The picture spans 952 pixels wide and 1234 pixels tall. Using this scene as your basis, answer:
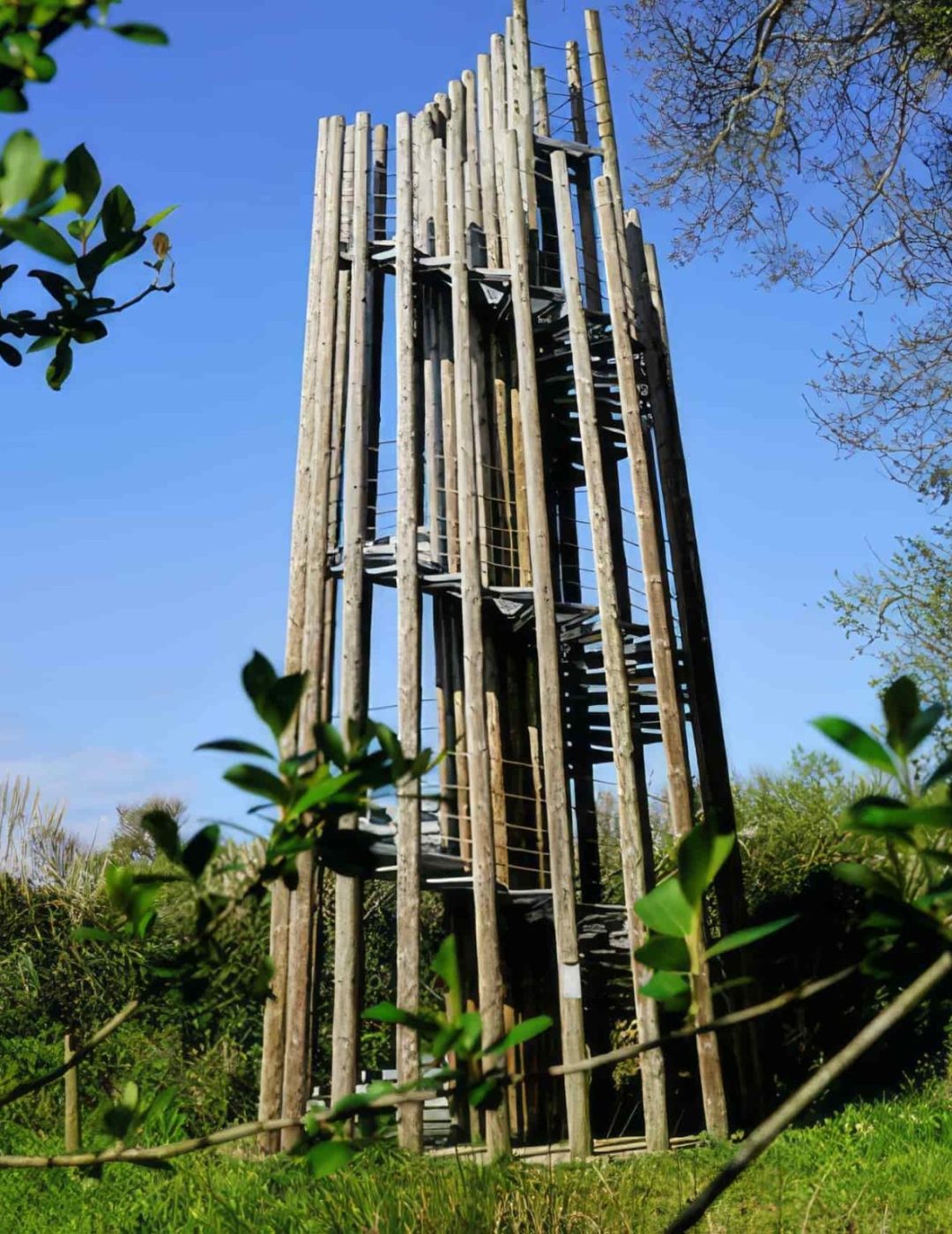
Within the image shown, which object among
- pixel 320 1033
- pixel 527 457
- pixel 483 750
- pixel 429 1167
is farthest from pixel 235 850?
pixel 320 1033

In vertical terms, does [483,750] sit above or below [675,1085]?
above

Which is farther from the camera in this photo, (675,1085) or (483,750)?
(675,1085)

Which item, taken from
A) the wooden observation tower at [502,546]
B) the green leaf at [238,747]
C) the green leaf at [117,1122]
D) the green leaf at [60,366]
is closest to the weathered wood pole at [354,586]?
the wooden observation tower at [502,546]

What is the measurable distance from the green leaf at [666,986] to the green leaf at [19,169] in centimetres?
63

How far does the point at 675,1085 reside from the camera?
1183 cm

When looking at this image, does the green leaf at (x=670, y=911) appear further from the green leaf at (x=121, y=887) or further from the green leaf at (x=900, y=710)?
the green leaf at (x=121, y=887)

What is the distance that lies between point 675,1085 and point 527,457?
5465 millimetres

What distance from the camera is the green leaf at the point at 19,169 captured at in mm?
885

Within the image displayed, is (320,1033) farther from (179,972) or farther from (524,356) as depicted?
(179,972)

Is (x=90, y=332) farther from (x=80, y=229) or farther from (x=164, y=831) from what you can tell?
(x=164, y=831)

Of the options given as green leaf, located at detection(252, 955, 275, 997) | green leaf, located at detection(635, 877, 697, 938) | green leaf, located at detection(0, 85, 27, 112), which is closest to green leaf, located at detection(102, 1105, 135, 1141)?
green leaf, located at detection(252, 955, 275, 997)

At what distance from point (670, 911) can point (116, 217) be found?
96cm

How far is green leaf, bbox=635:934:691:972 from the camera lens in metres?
0.81

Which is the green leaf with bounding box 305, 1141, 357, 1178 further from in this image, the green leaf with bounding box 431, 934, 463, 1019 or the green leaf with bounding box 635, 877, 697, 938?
the green leaf with bounding box 635, 877, 697, 938
